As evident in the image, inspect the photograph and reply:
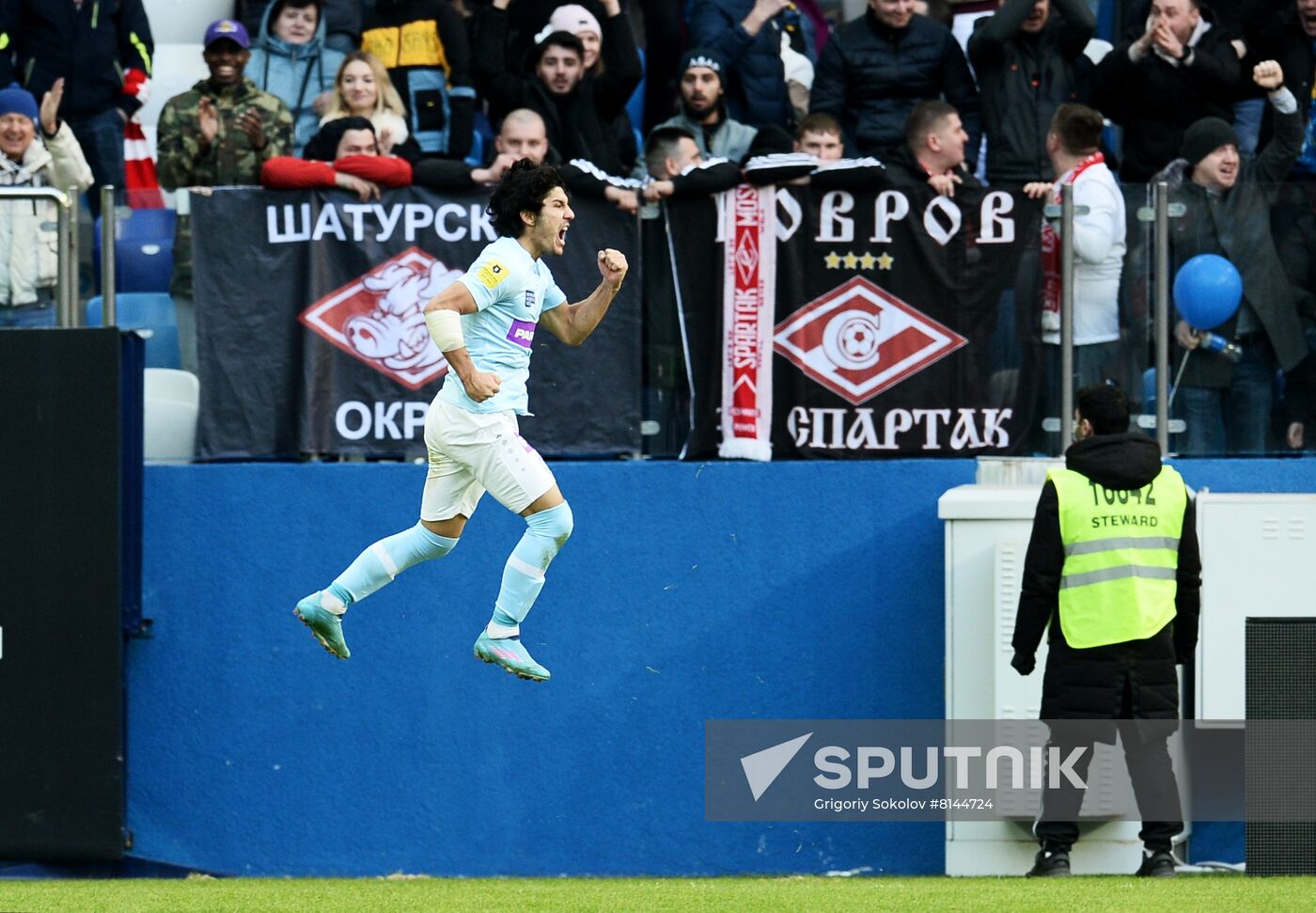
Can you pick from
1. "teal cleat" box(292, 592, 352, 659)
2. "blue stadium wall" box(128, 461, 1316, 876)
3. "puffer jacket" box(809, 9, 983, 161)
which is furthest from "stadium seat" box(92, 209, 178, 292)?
"puffer jacket" box(809, 9, 983, 161)

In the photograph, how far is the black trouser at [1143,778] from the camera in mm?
8820

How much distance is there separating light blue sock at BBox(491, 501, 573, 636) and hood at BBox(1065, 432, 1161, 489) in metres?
2.44

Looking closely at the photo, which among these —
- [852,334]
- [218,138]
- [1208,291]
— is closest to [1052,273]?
[1208,291]

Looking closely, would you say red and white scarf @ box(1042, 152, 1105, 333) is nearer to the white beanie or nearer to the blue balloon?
the blue balloon

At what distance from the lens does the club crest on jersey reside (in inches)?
287

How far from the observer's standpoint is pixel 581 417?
32.7ft

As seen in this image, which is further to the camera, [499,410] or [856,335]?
[856,335]

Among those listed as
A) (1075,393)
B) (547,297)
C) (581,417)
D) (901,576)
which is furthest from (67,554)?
(1075,393)

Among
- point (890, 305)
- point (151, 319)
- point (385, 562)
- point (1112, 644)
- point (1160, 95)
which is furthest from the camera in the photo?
point (1160, 95)

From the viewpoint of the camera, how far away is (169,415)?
10.2 metres

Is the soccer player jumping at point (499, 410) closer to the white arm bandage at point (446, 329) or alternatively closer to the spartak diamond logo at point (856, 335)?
the white arm bandage at point (446, 329)

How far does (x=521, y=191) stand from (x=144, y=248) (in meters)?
3.25

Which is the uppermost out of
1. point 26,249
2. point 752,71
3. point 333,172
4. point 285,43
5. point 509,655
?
point 285,43

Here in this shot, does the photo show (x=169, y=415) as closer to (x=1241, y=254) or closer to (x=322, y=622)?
(x=322, y=622)
